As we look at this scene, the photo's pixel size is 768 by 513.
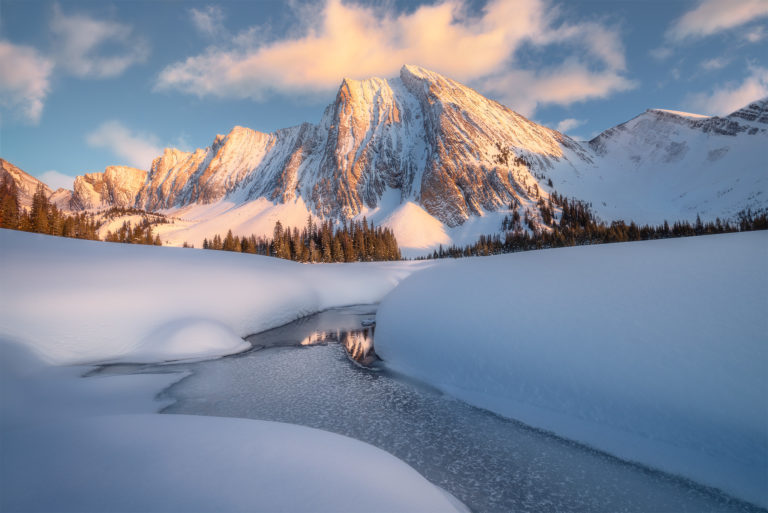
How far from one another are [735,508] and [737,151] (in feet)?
886

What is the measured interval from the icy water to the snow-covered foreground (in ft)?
3.69

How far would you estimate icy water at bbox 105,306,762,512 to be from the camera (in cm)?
474

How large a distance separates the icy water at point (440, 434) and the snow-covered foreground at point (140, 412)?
3.69 ft

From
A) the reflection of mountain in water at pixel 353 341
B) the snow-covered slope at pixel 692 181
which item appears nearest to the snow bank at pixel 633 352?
the reflection of mountain in water at pixel 353 341

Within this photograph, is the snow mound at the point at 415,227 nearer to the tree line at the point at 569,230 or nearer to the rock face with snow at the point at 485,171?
Result: the rock face with snow at the point at 485,171

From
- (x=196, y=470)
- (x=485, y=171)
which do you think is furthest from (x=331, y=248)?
(x=485, y=171)

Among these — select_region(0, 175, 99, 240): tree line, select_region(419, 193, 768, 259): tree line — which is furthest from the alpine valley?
select_region(0, 175, 99, 240): tree line

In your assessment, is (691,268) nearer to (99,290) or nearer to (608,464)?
(608,464)

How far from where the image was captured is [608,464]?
17.9ft

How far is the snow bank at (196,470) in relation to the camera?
8.77 ft

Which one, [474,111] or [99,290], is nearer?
[99,290]

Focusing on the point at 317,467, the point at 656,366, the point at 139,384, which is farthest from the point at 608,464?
the point at 139,384

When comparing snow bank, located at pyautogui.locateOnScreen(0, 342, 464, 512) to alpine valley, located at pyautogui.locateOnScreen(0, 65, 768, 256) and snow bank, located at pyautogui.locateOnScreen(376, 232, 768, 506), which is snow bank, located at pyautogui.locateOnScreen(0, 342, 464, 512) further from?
alpine valley, located at pyautogui.locateOnScreen(0, 65, 768, 256)

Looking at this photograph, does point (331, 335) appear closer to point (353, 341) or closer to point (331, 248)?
point (353, 341)
